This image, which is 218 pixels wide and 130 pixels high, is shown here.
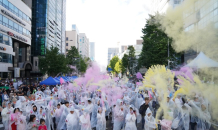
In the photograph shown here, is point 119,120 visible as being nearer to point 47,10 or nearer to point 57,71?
point 57,71

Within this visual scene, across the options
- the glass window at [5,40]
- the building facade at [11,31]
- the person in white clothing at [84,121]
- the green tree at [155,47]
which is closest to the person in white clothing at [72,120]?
the person in white clothing at [84,121]

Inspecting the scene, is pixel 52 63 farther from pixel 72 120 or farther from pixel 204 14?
pixel 204 14

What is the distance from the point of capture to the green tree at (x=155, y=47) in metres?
23.6

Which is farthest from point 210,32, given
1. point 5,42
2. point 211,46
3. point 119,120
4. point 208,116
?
point 5,42

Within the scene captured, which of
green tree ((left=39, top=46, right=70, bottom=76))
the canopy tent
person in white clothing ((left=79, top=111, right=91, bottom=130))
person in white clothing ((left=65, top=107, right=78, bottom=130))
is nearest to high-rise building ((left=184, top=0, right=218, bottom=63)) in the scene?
the canopy tent

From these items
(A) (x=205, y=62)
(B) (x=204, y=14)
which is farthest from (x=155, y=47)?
(B) (x=204, y=14)

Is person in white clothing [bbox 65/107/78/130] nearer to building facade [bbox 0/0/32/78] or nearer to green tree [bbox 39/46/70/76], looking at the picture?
building facade [bbox 0/0/32/78]

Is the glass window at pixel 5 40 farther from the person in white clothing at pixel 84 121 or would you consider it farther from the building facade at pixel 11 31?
the person in white clothing at pixel 84 121

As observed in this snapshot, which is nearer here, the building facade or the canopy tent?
the canopy tent

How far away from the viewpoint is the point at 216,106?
547 cm

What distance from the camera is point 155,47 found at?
24.4m

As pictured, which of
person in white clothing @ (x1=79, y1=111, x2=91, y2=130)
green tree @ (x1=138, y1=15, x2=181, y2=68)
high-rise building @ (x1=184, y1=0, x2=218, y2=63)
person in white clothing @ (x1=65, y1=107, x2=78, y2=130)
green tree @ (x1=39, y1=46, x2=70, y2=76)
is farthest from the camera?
green tree @ (x1=39, y1=46, x2=70, y2=76)

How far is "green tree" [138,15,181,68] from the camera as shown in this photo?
77.3 ft

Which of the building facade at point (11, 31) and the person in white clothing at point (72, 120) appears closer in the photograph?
the person in white clothing at point (72, 120)
